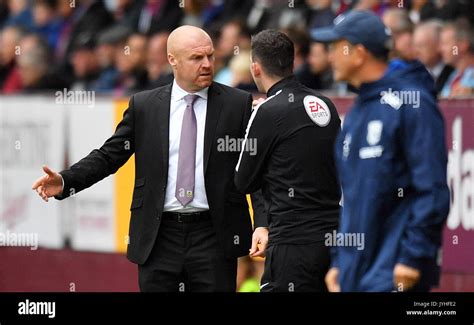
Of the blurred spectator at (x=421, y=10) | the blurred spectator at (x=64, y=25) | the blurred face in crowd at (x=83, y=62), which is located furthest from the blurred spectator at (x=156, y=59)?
the blurred spectator at (x=421, y=10)

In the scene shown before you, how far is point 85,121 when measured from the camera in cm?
1206

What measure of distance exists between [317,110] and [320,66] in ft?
Answer: 14.9

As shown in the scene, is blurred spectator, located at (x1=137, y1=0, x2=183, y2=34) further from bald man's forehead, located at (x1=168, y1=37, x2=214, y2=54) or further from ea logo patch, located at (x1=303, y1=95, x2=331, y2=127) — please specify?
ea logo patch, located at (x1=303, y1=95, x2=331, y2=127)

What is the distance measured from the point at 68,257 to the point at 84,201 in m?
0.59

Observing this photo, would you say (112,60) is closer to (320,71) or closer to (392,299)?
(320,71)

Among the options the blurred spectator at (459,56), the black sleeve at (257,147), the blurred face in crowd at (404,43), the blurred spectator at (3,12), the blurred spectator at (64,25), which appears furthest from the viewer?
the blurred spectator at (3,12)

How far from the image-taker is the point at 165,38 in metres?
13.8

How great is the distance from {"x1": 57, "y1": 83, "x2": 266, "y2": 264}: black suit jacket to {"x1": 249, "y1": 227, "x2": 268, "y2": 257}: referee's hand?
0.11 m

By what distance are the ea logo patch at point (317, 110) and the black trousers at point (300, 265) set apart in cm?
68

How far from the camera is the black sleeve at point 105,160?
8125 mm

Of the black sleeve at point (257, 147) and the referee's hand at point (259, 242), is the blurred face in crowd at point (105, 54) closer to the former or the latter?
the referee's hand at point (259, 242)

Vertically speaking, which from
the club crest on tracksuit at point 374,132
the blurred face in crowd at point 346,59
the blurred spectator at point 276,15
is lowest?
the club crest on tracksuit at point 374,132

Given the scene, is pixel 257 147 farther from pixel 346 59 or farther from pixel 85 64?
pixel 85 64

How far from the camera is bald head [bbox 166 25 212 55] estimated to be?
8102 mm
